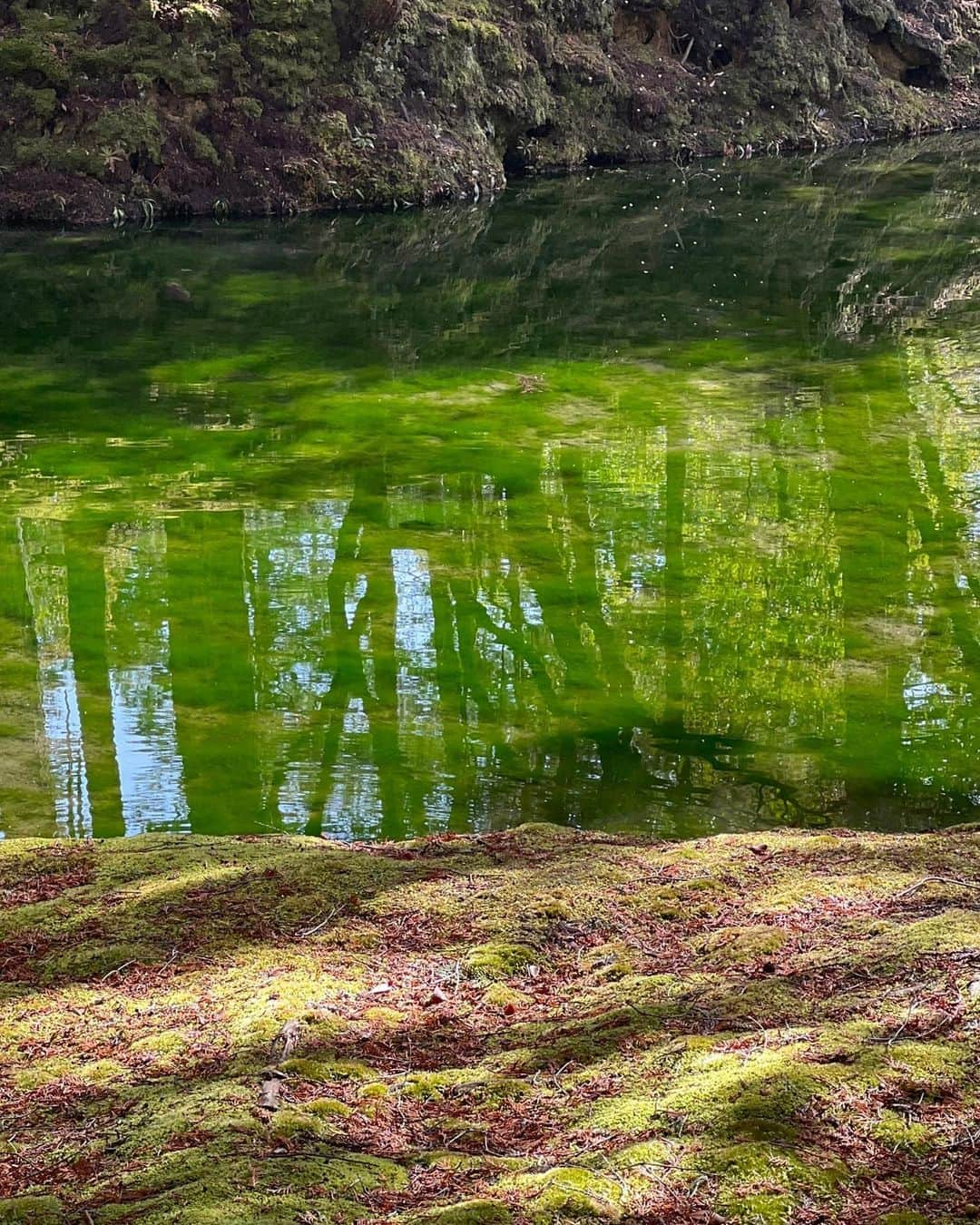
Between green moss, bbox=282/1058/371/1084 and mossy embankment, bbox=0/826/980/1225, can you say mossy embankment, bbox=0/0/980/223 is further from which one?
green moss, bbox=282/1058/371/1084

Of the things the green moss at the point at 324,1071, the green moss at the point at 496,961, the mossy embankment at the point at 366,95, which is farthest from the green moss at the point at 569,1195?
the mossy embankment at the point at 366,95

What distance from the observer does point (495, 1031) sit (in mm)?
3602

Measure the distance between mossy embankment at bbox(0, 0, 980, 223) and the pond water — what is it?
230 inches

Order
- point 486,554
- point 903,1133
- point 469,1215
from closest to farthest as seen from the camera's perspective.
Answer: point 469,1215
point 903,1133
point 486,554

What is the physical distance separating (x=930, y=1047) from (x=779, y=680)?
4.35 metres

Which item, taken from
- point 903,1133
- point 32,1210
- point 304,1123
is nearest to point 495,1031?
point 304,1123

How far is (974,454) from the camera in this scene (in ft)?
35.8

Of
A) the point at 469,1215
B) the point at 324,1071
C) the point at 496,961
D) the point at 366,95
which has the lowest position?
the point at 496,961

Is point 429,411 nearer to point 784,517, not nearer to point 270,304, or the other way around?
point 784,517

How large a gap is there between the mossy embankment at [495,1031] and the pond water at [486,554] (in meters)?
1.32

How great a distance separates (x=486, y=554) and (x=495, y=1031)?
226 inches

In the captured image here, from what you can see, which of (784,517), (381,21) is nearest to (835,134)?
(381,21)

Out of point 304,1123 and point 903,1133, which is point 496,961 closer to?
point 304,1123

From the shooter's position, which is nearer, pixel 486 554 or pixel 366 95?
pixel 486 554
